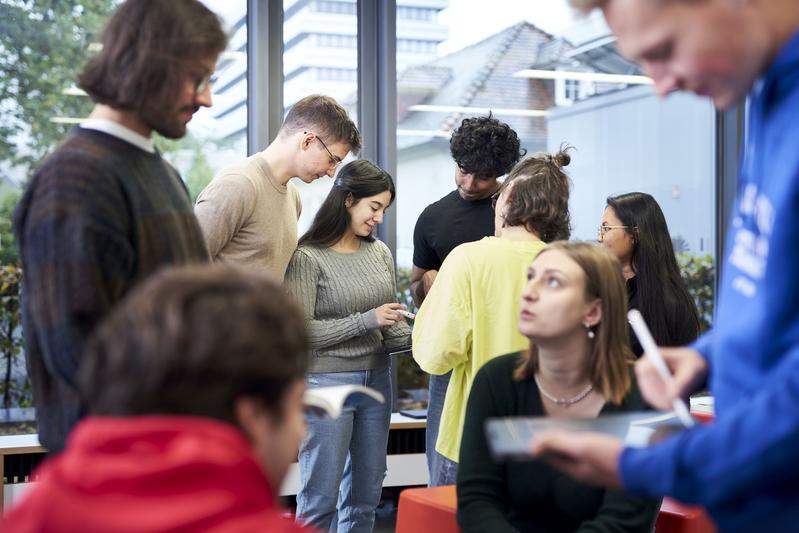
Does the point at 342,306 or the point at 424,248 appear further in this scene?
the point at 424,248

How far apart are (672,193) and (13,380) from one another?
A: 3607 millimetres

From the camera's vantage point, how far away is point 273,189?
314cm

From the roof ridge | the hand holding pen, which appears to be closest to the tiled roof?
the roof ridge

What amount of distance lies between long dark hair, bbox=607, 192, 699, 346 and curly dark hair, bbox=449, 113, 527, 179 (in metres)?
0.48

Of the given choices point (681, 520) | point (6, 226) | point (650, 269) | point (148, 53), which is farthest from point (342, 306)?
point (148, 53)

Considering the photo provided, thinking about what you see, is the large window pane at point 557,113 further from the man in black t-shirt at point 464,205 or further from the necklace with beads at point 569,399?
the necklace with beads at point 569,399

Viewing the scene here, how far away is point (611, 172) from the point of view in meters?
5.19

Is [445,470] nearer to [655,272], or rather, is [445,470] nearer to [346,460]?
[346,460]

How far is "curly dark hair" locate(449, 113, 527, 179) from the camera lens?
347 centimetres

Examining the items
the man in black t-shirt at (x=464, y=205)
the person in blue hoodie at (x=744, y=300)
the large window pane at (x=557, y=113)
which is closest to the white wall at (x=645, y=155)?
the large window pane at (x=557, y=113)

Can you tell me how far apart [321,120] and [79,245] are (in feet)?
6.15

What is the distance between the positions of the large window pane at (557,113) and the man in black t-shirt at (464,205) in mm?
1181

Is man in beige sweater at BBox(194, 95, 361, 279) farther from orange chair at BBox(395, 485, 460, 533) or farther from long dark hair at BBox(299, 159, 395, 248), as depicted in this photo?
orange chair at BBox(395, 485, 460, 533)

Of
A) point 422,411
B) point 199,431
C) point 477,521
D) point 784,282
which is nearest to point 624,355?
point 477,521
